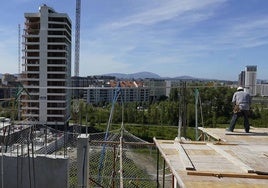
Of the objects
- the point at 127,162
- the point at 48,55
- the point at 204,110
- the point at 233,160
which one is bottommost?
the point at 127,162

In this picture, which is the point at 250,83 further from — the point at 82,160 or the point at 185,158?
the point at 185,158

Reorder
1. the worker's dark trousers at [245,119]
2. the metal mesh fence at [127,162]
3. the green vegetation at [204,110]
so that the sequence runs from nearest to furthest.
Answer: the worker's dark trousers at [245,119] → the metal mesh fence at [127,162] → the green vegetation at [204,110]

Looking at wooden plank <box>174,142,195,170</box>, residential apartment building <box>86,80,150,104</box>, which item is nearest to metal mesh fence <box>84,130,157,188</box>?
residential apartment building <box>86,80,150,104</box>

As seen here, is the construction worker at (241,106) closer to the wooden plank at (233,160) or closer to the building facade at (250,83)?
the building facade at (250,83)

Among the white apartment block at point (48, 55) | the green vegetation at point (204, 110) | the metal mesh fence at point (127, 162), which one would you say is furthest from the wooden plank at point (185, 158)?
the white apartment block at point (48, 55)

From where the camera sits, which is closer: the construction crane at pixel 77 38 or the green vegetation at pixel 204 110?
the green vegetation at pixel 204 110

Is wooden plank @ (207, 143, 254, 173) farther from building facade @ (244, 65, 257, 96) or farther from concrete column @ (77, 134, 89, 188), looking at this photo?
building facade @ (244, 65, 257, 96)

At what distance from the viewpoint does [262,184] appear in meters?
2.74

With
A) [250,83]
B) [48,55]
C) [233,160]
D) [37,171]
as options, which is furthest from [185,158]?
[48,55]

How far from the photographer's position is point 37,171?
5016 millimetres

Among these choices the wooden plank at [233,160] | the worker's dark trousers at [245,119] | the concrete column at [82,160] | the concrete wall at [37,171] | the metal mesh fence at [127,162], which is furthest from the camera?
the metal mesh fence at [127,162]

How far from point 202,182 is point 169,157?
0.93 meters

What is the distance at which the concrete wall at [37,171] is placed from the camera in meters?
5.00

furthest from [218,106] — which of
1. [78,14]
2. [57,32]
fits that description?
[78,14]
